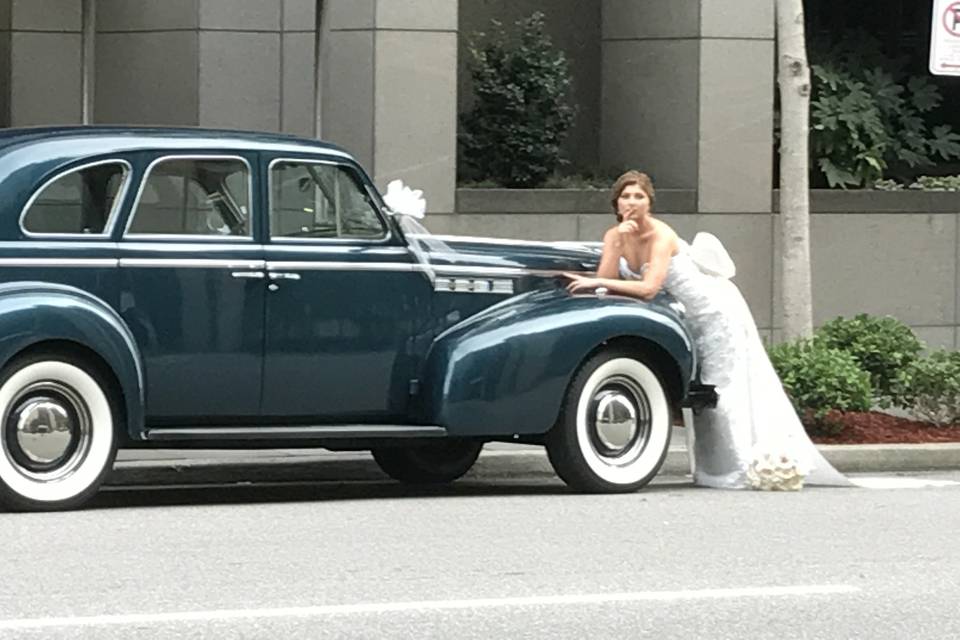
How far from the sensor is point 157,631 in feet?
23.5

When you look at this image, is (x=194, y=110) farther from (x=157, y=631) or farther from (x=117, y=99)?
(x=157, y=631)

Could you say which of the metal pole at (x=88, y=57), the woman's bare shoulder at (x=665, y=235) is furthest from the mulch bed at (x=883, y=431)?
Result: the metal pole at (x=88, y=57)

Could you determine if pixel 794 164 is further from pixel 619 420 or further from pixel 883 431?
pixel 619 420

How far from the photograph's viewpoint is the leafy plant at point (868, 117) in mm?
18781

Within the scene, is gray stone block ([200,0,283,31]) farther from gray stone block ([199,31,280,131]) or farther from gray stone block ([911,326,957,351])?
gray stone block ([911,326,957,351])

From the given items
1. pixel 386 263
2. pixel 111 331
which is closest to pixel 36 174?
pixel 111 331

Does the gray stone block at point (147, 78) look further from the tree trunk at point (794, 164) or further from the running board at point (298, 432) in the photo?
the running board at point (298, 432)

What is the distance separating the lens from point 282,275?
10.6 meters

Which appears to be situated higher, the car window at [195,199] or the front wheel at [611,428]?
the car window at [195,199]

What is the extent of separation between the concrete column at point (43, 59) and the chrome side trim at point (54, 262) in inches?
284

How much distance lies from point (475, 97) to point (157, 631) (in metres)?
11.4

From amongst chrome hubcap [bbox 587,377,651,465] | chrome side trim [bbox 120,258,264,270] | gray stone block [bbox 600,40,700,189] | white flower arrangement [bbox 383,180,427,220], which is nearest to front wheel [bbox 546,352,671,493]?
chrome hubcap [bbox 587,377,651,465]

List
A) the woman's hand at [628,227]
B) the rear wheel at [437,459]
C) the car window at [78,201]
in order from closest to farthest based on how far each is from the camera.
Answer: the car window at [78,201]
the woman's hand at [628,227]
the rear wheel at [437,459]

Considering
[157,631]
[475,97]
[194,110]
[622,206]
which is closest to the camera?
[157,631]
